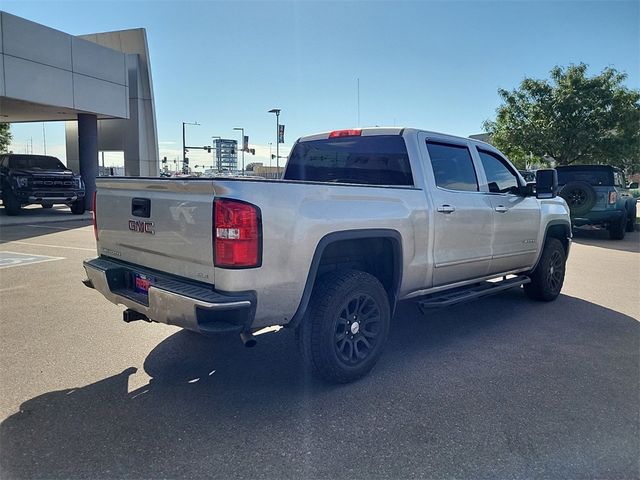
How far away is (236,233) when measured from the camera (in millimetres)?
2904

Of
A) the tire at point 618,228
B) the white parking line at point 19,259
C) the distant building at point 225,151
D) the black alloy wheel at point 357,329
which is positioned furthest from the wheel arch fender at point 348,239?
the distant building at point 225,151

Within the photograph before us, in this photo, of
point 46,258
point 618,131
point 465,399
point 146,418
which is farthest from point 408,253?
point 618,131

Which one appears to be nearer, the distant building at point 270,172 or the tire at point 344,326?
the tire at point 344,326

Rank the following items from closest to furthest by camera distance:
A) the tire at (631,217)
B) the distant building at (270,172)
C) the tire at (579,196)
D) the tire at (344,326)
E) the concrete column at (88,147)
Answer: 1. the tire at (344,326)
2. the distant building at (270,172)
3. the tire at (579,196)
4. the tire at (631,217)
5. the concrete column at (88,147)

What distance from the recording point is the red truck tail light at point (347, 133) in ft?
15.5

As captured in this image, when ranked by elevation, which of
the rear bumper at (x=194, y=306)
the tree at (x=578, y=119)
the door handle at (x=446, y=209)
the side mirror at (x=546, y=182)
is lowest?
the rear bumper at (x=194, y=306)

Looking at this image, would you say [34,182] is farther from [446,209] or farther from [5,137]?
[5,137]

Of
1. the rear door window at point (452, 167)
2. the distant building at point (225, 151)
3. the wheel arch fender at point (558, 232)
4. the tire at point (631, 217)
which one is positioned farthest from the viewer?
the distant building at point (225, 151)

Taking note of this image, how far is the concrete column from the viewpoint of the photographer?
775 inches

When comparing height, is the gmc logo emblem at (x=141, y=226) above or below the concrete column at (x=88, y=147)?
below

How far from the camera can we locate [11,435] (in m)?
2.87

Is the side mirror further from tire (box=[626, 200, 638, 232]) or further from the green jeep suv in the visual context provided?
tire (box=[626, 200, 638, 232])

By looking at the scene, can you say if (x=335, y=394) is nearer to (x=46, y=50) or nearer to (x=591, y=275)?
(x=591, y=275)

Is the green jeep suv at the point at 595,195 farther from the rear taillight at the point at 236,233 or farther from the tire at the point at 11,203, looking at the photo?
the tire at the point at 11,203
